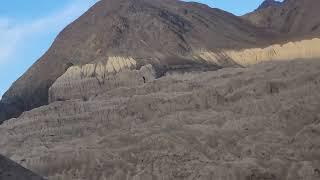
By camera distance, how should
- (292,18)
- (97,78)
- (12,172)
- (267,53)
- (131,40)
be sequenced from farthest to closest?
(292,18) < (131,40) < (267,53) < (97,78) < (12,172)

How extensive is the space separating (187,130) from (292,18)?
2888 inches

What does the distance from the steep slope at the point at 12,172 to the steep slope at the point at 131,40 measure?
104m

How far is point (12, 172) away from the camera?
36000mm

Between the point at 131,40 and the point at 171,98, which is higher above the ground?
the point at 131,40

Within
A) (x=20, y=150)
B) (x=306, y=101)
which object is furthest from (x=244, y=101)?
(x=20, y=150)

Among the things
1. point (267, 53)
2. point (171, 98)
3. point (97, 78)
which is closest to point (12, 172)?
point (171, 98)

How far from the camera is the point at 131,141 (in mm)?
101125

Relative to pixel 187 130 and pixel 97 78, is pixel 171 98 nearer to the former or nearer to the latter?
pixel 187 130

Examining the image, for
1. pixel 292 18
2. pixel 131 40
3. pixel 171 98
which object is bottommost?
pixel 171 98

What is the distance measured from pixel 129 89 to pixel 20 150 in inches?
1009

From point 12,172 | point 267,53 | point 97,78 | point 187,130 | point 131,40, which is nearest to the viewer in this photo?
point 12,172

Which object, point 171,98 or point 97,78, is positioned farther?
point 97,78

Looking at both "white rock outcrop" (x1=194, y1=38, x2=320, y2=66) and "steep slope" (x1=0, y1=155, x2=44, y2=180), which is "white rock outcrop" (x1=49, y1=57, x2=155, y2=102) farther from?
"steep slope" (x1=0, y1=155, x2=44, y2=180)

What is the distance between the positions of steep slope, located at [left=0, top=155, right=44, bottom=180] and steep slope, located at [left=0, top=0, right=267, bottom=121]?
Result: 340 feet
